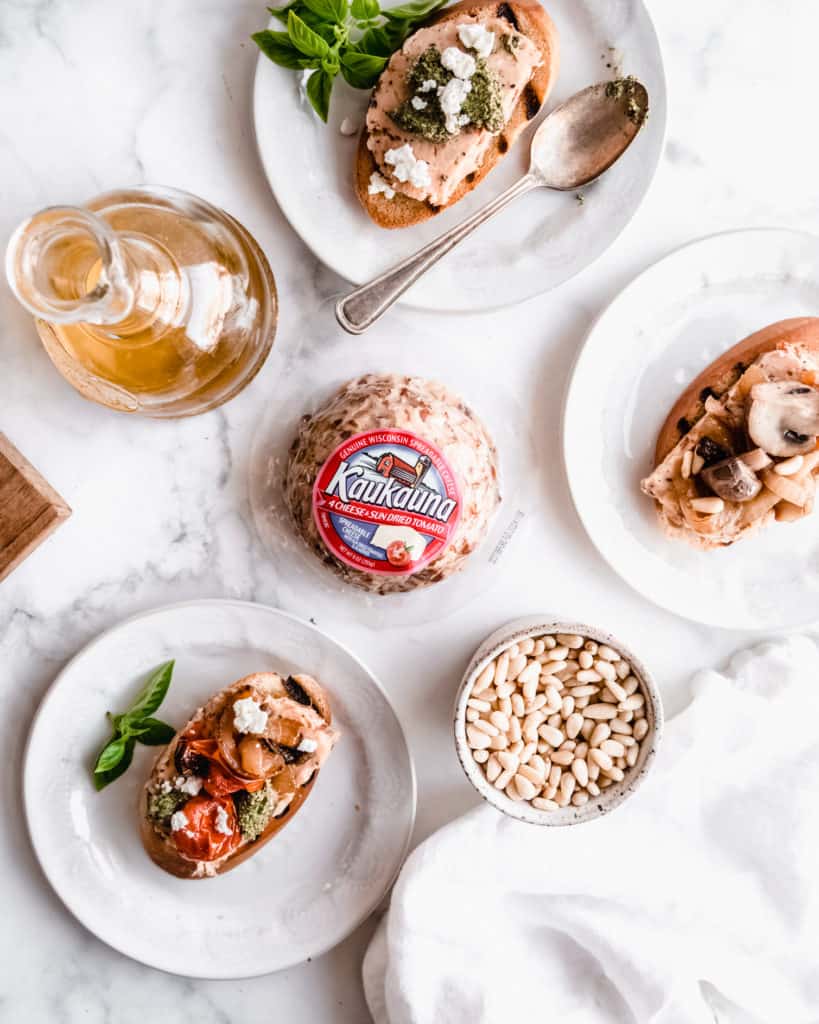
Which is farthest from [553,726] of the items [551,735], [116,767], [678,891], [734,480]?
[116,767]

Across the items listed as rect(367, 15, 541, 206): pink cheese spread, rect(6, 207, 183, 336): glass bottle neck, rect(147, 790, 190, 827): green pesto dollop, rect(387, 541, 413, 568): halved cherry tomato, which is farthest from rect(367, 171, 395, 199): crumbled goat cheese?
rect(147, 790, 190, 827): green pesto dollop

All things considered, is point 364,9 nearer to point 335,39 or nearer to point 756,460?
point 335,39

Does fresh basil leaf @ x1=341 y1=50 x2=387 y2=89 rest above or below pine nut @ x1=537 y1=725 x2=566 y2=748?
above

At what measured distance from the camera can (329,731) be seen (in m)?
1.49

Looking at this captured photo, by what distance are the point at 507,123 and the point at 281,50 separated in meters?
0.38

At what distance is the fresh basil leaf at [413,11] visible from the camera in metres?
1.40

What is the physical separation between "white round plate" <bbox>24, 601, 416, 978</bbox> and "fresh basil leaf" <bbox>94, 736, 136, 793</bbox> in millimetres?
32

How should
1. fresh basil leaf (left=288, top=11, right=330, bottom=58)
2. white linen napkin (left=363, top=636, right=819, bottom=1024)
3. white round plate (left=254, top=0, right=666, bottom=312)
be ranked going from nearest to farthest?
fresh basil leaf (left=288, top=11, right=330, bottom=58) < white round plate (left=254, top=0, right=666, bottom=312) < white linen napkin (left=363, top=636, right=819, bottom=1024)

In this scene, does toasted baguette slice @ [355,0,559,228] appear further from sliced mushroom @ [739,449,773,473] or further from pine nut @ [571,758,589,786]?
pine nut @ [571,758,589,786]

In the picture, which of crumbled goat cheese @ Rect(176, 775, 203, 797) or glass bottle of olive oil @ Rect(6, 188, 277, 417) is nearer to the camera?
glass bottle of olive oil @ Rect(6, 188, 277, 417)

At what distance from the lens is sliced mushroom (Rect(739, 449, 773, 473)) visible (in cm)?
144

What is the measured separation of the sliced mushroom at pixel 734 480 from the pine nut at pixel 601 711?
399 millimetres

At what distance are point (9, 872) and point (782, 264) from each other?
68.2 inches

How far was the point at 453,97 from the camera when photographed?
1351mm
